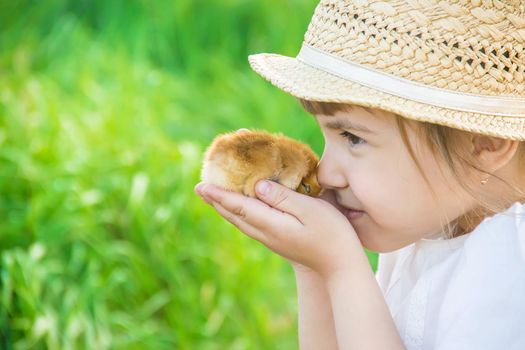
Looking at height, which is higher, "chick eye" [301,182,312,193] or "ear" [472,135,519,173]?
"ear" [472,135,519,173]

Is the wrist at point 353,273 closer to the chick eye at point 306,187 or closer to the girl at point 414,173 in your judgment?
the girl at point 414,173

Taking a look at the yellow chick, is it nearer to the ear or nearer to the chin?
the chin

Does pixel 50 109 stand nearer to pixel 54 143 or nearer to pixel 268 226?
pixel 54 143

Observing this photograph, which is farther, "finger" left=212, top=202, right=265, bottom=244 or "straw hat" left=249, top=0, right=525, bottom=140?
"finger" left=212, top=202, right=265, bottom=244

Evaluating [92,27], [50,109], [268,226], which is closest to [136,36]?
[92,27]

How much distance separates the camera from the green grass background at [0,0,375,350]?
3342 mm

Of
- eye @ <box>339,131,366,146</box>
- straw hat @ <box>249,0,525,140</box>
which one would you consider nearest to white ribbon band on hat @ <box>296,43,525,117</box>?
straw hat @ <box>249,0,525,140</box>

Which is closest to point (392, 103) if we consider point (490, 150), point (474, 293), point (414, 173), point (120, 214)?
point (414, 173)

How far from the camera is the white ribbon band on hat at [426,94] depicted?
1859 millimetres

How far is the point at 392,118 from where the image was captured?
6.31 ft

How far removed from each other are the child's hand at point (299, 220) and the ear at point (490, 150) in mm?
330

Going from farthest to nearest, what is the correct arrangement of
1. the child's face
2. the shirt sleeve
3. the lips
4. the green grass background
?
the green grass background < the lips < the child's face < the shirt sleeve

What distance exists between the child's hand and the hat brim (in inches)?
9.1

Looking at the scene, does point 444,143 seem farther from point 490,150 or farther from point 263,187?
point 263,187
